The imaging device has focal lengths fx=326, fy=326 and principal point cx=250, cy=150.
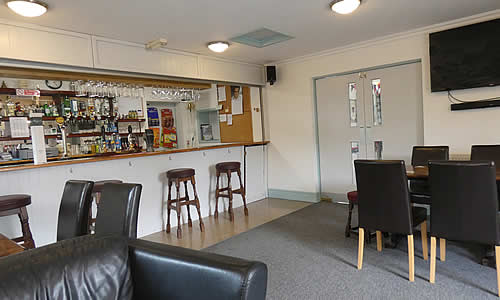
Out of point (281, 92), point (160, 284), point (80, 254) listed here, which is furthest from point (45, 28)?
point (281, 92)

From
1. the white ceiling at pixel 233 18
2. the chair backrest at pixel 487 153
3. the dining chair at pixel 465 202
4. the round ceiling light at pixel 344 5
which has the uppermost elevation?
the white ceiling at pixel 233 18

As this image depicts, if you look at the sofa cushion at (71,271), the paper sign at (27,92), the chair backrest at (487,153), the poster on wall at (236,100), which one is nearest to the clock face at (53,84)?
the paper sign at (27,92)

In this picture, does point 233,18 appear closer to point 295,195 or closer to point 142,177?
point 142,177

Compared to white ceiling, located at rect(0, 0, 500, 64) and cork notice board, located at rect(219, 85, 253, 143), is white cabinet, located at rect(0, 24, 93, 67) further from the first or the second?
cork notice board, located at rect(219, 85, 253, 143)

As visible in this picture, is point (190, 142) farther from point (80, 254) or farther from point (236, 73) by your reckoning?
point (80, 254)

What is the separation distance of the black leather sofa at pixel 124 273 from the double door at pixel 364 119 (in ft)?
13.0

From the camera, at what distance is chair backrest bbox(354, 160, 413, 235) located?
7.95 ft

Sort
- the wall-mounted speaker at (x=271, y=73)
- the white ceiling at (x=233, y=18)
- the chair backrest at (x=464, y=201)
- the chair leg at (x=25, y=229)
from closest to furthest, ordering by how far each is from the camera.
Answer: the chair backrest at (x=464, y=201)
the chair leg at (x=25, y=229)
the white ceiling at (x=233, y=18)
the wall-mounted speaker at (x=271, y=73)

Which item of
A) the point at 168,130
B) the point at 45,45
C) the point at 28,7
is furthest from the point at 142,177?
the point at 168,130

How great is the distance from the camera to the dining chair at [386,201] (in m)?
2.42

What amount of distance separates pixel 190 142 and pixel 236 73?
2.84 m

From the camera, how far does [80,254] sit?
1323mm

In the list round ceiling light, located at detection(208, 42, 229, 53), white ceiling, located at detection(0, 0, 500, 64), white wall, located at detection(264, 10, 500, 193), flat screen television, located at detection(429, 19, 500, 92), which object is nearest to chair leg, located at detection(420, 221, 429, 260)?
white wall, located at detection(264, 10, 500, 193)

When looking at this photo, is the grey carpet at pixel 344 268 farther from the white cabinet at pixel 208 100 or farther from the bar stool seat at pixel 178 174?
the white cabinet at pixel 208 100
